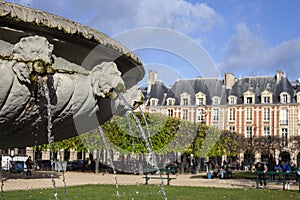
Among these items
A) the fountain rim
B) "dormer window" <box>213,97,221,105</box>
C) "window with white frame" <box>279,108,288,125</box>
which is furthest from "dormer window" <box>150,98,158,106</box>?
the fountain rim

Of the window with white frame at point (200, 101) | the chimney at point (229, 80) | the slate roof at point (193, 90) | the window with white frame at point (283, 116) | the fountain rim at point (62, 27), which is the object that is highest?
the chimney at point (229, 80)

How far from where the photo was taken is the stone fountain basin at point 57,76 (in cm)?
291

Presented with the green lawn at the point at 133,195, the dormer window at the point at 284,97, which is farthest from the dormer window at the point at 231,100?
the green lawn at the point at 133,195

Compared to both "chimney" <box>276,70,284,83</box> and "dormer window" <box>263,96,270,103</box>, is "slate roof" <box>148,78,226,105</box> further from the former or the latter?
"chimney" <box>276,70,284,83</box>

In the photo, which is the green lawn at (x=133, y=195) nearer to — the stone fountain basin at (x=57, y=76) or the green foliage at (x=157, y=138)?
the stone fountain basin at (x=57, y=76)

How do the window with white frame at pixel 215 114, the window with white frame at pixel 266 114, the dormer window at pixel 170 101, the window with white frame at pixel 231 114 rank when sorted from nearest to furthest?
the window with white frame at pixel 266 114
the window with white frame at pixel 231 114
the window with white frame at pixel 215 114
the dormer window at pixel 170 101

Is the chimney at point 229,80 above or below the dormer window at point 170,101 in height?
above

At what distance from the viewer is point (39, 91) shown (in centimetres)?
309

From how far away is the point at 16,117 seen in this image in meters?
3.15

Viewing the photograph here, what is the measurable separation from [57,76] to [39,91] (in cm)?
18

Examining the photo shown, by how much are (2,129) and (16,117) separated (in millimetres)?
186

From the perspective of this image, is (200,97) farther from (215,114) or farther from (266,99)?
(266,99)

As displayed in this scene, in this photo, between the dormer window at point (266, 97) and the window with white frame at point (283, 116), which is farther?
the dormer window at point (266, 97)

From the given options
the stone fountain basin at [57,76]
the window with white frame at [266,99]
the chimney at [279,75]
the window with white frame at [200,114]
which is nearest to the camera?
the stone fountain basin at [57,76]
